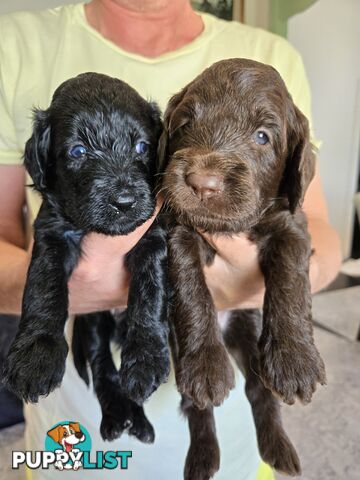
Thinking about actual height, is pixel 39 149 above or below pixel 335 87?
above

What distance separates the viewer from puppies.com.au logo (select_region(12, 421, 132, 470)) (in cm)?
A: 137

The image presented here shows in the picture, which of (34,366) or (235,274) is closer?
(34,366)

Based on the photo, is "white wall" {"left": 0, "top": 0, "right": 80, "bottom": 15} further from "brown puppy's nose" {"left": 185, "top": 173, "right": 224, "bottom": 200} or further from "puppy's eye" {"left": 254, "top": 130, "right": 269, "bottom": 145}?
"brown puppy's nose" {"left": 185, "top": 173, "right": 224, "bottom": 200}

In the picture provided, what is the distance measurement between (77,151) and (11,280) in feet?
1.38

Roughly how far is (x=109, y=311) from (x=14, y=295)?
245 millimetres

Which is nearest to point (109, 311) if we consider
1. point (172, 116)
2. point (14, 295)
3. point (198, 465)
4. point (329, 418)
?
point (14, 295)

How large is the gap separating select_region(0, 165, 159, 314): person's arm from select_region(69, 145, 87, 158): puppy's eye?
0.17 metres

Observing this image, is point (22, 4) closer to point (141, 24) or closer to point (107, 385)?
point (141, 24)

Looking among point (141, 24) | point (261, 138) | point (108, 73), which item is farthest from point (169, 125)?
point (141, 24)

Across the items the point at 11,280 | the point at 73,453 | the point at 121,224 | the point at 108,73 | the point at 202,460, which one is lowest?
the point at 73,453

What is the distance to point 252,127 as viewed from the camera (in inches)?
41.0

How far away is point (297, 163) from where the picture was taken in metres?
1.09

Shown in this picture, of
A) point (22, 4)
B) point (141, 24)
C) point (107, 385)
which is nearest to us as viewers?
point (107, 385)

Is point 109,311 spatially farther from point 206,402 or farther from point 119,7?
point 119,7
